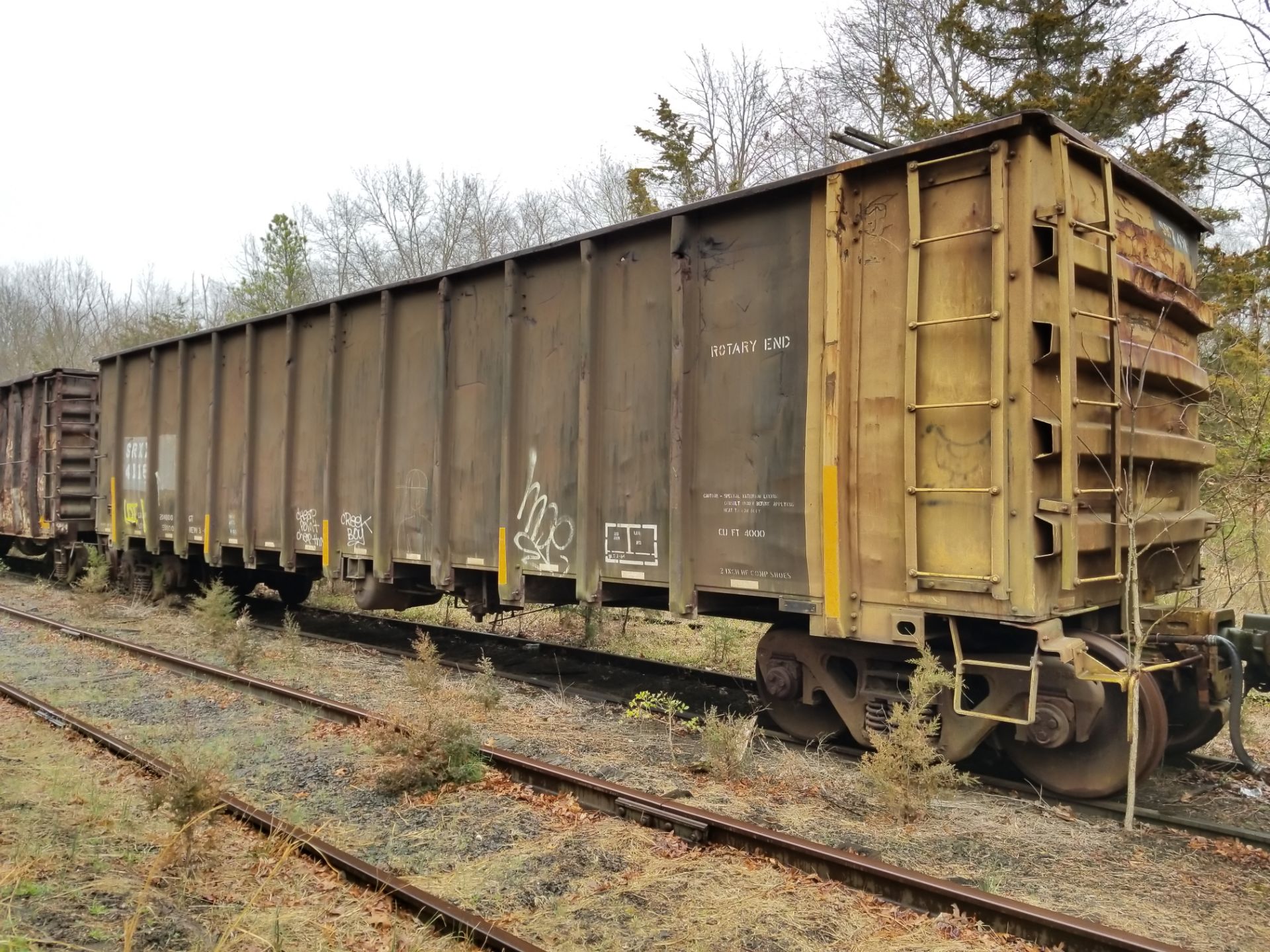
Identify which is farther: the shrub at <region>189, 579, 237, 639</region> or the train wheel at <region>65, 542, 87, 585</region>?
the train wheel at <region>65, 542, 87, 585</region>

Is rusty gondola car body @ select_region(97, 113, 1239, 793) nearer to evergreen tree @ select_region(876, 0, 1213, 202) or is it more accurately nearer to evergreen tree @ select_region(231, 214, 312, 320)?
evergreen tree @ select_region(876, 0, 1213, 202)

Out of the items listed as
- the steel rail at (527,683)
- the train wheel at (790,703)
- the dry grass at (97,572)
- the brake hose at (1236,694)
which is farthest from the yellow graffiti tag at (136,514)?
the brake hose at (1236,694)

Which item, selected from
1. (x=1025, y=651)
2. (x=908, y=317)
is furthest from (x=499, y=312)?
(x=1025, y=651)

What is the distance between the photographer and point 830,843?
15.0 feet

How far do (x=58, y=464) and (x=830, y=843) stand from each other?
15.3 metres

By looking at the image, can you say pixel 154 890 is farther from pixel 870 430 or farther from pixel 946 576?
pixel 870 430

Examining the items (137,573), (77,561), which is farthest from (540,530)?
(77,561)

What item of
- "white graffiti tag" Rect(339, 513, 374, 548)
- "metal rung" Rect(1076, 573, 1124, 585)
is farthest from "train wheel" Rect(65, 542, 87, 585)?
"metal rung" Rect(1076, 573, 1124, 585)

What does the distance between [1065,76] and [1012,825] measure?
15.3 m

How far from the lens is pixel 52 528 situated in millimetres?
15273

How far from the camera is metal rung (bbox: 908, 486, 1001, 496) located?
5.03 meters

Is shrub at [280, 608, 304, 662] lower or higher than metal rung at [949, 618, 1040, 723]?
lower

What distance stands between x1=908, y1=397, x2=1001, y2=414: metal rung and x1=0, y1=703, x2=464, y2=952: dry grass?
3818 mm

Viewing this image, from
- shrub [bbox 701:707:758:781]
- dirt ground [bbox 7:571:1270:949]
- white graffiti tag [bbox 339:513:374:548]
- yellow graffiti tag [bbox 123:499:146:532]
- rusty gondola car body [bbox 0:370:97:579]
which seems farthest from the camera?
rusty gondola car body [bbox 0:370:97:579]
